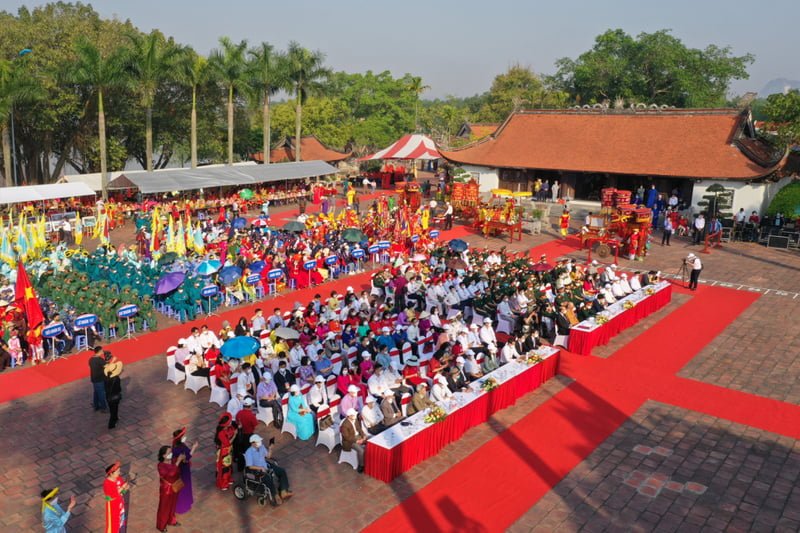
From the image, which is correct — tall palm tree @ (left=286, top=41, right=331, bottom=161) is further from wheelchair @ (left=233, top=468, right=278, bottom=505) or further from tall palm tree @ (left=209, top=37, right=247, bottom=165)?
wheelchair @ (left=233, top=468, right=278, bottom=505)

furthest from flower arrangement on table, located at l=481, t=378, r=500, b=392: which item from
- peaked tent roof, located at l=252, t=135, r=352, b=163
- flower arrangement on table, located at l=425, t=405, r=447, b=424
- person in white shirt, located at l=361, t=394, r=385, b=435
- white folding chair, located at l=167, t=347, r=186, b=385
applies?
peaked tent roof, located at l=252, t=135, r=352, b=163

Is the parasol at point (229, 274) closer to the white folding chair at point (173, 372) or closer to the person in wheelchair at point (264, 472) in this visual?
the white folding chair at point (173, 372)

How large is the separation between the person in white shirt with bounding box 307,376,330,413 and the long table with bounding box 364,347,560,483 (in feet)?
5.90

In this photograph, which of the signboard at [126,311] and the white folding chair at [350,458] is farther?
the signboard at [126,311]

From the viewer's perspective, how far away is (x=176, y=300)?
18453mm

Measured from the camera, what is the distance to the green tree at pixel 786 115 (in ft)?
100

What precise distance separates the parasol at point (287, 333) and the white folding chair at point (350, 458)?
3600mm

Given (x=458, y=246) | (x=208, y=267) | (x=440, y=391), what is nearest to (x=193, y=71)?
(x=208, y=267)

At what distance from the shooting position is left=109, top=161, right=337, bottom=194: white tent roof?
34656 mm

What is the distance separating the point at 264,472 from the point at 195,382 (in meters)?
4.63

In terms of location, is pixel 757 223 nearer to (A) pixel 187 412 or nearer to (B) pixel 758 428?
(B) pixel 758 428

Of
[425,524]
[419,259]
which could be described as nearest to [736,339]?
[419,259]

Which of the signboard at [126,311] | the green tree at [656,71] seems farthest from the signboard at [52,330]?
the green tree at [656,71]

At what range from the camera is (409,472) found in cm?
1088
